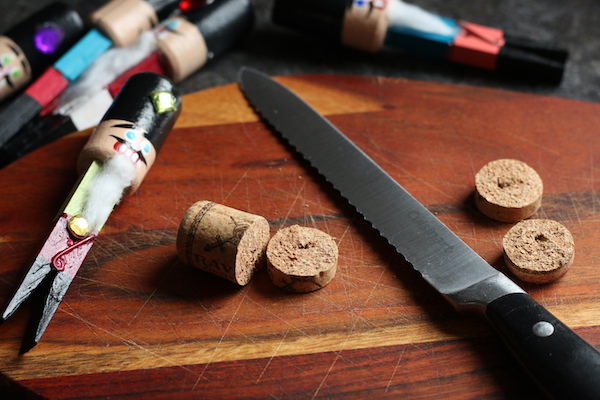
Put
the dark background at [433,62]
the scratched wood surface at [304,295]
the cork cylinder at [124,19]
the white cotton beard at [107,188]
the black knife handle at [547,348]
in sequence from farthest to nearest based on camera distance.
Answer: the dark background at [433,62], the cork cylinder at [124,19], the white cotton beard at [107,188], the scratched wood surface at [304,295], the black knife handle at [547,348]

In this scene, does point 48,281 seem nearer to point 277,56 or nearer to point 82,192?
point 82,192

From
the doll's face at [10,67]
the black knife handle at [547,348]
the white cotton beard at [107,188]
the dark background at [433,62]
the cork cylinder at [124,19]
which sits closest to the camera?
the black knife handle at [547,348]

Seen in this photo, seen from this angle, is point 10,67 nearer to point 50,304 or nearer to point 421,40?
point 50,304

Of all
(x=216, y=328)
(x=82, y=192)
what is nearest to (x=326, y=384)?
(x=216, y=328)

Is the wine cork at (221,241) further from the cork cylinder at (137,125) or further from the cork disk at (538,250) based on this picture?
the cork disk at (538,250)

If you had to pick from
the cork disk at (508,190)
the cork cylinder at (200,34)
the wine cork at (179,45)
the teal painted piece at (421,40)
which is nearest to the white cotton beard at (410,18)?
the teal painted piece at (421,40)

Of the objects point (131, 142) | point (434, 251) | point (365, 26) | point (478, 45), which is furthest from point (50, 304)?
point (478, 45)
